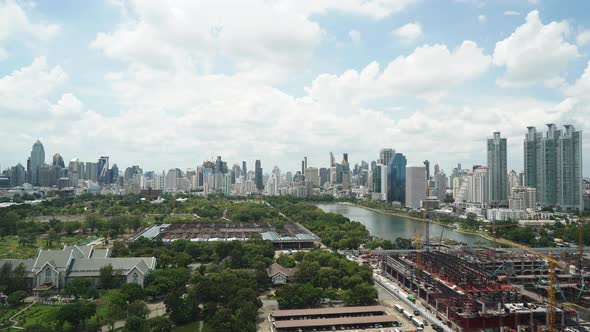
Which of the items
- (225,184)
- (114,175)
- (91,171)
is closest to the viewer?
(225,184)

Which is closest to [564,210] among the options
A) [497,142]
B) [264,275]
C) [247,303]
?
[497,142]

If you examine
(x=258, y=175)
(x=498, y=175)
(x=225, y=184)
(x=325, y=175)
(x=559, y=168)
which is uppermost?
(x=559, y=168)

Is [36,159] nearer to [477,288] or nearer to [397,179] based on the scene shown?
[397,179]

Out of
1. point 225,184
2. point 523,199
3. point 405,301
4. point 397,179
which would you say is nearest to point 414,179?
point 397,179

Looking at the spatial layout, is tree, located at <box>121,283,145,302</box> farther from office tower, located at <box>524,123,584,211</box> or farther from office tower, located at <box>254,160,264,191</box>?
office tower, located at <box>254,160,264,191</box>

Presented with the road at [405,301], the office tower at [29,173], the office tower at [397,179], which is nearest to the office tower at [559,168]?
the office tower at [397,179]

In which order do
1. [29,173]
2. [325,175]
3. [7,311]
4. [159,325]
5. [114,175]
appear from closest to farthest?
[159,325] → [7,311] → [29,173] → [114,175] → [325,175]
